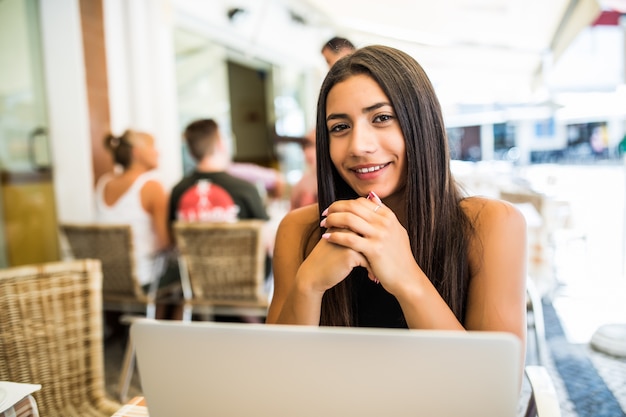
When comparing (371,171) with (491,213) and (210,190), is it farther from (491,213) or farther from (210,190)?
(210,190)

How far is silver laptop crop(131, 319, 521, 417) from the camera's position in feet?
1.64

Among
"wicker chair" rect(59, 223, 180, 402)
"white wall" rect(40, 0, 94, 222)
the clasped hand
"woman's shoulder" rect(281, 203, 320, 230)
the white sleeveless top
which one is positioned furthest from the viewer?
"white wall" rect(40, 0, 94, 222)

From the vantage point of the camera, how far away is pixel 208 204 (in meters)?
3.01

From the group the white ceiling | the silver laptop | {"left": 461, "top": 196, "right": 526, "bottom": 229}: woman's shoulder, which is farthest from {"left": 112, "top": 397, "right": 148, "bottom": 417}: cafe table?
the white ceiling

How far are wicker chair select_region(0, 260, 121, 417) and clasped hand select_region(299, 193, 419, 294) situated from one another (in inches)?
40.7

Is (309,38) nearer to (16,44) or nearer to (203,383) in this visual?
(16,44)

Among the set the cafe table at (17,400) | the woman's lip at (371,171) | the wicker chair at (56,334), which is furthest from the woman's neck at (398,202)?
the wicker chair at (56,334)

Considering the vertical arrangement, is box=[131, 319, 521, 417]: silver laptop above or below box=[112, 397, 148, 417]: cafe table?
above

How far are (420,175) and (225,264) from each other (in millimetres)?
1879

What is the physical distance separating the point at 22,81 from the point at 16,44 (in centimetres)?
25

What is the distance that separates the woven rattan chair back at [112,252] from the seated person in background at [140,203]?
177 millimetres

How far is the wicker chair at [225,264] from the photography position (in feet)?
8.63

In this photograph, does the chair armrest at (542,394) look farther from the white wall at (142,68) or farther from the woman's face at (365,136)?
the white wall at (142,68)

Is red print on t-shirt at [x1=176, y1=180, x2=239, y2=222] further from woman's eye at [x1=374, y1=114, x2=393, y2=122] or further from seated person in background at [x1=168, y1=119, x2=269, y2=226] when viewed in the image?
woman's eye at [x1=374, y1=114, x2=393, y2=122]
